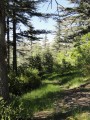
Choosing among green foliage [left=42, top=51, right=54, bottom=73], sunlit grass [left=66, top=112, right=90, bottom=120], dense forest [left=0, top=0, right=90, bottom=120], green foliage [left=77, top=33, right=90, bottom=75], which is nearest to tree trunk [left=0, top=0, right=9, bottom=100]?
dense forest [left=0, top=0, right=90, bottom=120]


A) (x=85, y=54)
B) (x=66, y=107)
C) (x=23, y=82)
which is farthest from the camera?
(x=23, y=82)

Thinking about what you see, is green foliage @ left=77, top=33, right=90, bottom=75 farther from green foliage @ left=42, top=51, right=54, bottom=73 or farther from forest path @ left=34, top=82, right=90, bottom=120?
green foliage @ left=42, top=51, right=54, bottom=73

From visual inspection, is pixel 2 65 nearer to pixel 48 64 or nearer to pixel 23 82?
pixel 23 82

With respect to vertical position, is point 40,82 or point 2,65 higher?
point 2,65

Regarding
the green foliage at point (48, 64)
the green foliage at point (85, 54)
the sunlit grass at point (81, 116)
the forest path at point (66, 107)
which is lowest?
the green foliage at point (48, 64)

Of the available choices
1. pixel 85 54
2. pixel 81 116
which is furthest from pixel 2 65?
pixel 85 54

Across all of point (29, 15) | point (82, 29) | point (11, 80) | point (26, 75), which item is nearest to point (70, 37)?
point (82, 29)

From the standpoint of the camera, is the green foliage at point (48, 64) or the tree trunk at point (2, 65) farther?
the green foliage at point (48, 64)

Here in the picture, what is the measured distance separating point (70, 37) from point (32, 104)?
18.1 m

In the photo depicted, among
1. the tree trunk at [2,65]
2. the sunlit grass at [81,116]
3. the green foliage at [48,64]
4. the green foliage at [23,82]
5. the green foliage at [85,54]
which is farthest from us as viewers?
the green foliage at [48,64]

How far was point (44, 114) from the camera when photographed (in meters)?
8.99

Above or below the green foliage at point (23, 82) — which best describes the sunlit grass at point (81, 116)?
above

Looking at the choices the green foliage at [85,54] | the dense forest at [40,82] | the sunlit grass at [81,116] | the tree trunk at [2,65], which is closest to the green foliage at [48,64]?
the dense forest at [40,82]

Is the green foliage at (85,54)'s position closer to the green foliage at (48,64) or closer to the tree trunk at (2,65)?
the tree trunk at (2,65)
